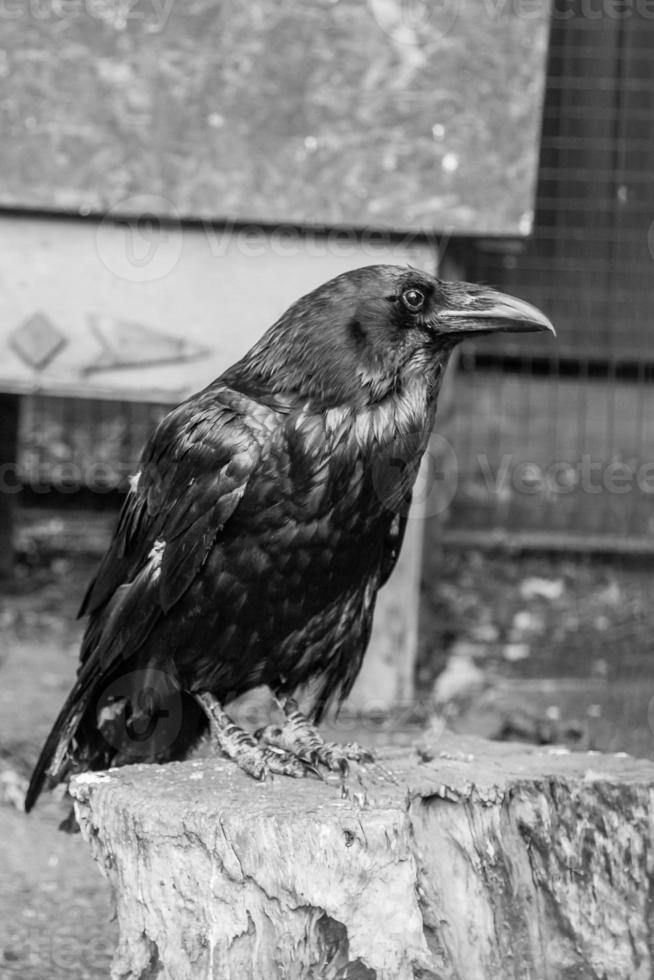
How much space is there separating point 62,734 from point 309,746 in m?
0.71

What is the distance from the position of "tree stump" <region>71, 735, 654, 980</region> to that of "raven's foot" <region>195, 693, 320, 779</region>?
0.15 feet

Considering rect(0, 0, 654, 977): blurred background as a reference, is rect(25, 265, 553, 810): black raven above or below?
below

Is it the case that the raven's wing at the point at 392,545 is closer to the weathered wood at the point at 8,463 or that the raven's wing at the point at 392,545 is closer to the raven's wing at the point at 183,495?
the raven's wing at the point at 183,495

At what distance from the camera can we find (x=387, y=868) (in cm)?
307

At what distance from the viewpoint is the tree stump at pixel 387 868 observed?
3.08 meters

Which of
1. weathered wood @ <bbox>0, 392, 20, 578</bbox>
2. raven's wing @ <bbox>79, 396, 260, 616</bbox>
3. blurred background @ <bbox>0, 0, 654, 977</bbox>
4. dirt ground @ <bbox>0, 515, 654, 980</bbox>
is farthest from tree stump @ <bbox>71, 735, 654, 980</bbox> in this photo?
weathered wood @ <bbox>0, 392, 20, 578</bbox>

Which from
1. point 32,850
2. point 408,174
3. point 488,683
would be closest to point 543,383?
point 488,683

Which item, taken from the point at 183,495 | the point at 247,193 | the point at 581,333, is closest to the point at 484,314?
the point at 183,495

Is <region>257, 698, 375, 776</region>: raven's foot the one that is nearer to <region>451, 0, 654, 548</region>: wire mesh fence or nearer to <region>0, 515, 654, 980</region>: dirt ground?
<region>0, 515, 654, 980</region>: dirt ground

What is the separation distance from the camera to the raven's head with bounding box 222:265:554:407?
3527 mm

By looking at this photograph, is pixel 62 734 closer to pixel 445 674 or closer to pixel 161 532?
pixel 161 532

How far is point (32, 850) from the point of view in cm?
495

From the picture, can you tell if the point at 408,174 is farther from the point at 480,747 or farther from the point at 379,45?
the point at 480,747

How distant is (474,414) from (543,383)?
0.44m
